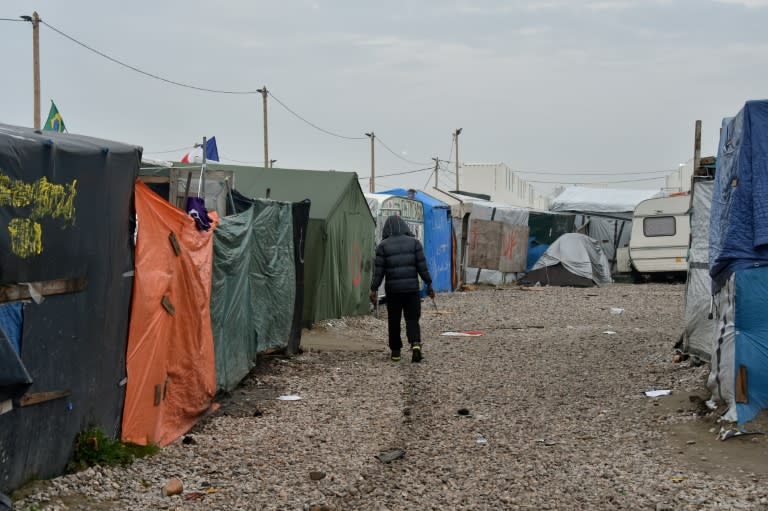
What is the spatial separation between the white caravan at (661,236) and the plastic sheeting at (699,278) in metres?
18.1

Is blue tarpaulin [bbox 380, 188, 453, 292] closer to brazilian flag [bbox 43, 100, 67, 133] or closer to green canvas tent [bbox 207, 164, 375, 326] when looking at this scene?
green canvas tent [bbox 207, 164, 375, 326]

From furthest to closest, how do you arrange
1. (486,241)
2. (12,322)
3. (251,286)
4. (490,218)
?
(490,218) < (486,241) < (251,286) < (12,322)

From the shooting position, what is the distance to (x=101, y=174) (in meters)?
5.86

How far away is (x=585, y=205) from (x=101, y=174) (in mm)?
32770

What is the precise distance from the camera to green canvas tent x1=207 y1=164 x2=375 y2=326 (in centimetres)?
1561

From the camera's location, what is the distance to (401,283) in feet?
39.9

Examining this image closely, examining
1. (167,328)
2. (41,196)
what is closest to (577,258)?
(167,328)

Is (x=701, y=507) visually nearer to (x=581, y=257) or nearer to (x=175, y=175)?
(x=175, y=175)

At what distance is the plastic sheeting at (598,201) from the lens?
36.7 meters

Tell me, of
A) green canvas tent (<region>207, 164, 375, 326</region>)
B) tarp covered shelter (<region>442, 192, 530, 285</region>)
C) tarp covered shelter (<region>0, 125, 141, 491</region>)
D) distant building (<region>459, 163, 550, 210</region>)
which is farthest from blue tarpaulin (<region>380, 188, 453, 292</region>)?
distant building (<region>459, 163, 550, 210</region>)

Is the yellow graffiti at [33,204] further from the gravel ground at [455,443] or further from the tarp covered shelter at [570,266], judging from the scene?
the tarp covered shelter at [570,266]

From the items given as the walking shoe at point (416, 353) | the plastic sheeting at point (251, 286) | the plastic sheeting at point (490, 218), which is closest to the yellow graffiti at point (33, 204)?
the plastic sheeting at point (251, 286)

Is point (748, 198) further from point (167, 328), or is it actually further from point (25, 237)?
point (25, 237)

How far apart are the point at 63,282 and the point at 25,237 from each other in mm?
517
